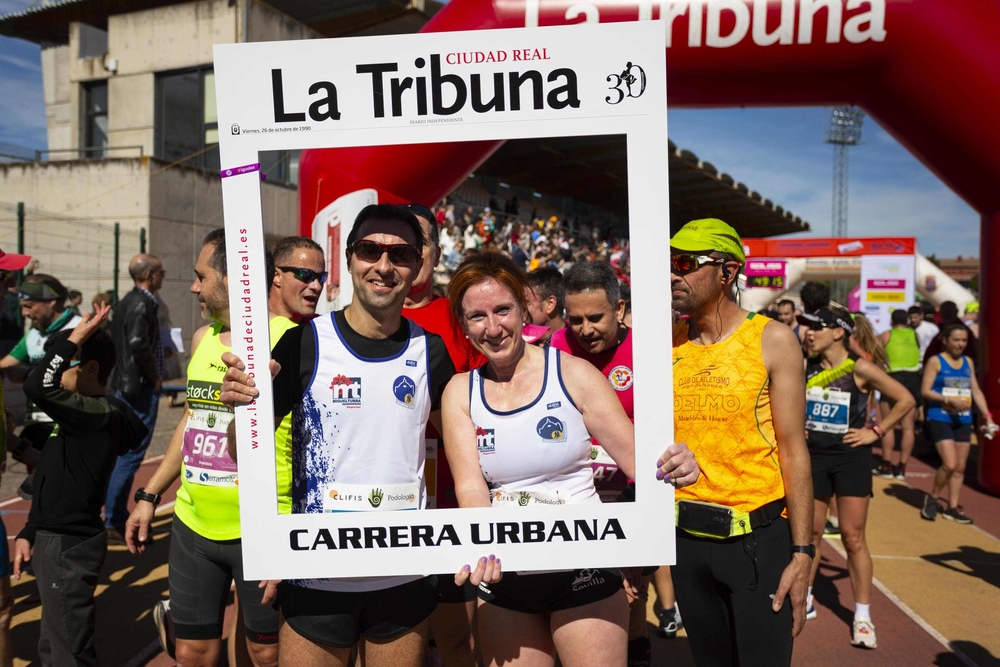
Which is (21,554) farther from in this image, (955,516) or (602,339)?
(955,516)

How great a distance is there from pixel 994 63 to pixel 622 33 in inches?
132

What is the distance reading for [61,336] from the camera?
2.88m

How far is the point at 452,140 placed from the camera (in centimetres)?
177

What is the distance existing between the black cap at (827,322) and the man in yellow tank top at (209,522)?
10.4 ft

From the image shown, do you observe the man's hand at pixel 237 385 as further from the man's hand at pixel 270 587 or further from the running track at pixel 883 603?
the running track at pixel 883 603

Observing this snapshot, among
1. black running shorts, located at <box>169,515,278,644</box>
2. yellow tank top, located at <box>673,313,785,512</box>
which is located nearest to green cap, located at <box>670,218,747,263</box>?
yellow tank top, located at <box>673,313,785,512</box>

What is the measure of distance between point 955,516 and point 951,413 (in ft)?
3.27

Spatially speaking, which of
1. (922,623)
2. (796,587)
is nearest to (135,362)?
(796,587)

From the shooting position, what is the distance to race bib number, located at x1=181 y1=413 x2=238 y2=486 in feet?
8.20

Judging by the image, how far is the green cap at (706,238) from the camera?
224cm

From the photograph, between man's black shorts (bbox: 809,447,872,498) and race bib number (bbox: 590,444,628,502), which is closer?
race bib number (bbox: 590,444,628,502)

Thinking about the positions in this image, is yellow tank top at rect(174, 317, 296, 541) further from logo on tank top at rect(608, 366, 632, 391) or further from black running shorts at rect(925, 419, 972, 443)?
black running shorts at rect(925, 419, 972, 443)

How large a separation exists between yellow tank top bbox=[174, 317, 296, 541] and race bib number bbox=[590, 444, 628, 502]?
3.97 feet

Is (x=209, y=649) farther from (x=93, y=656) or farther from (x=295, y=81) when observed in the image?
(x=295, y=81)
